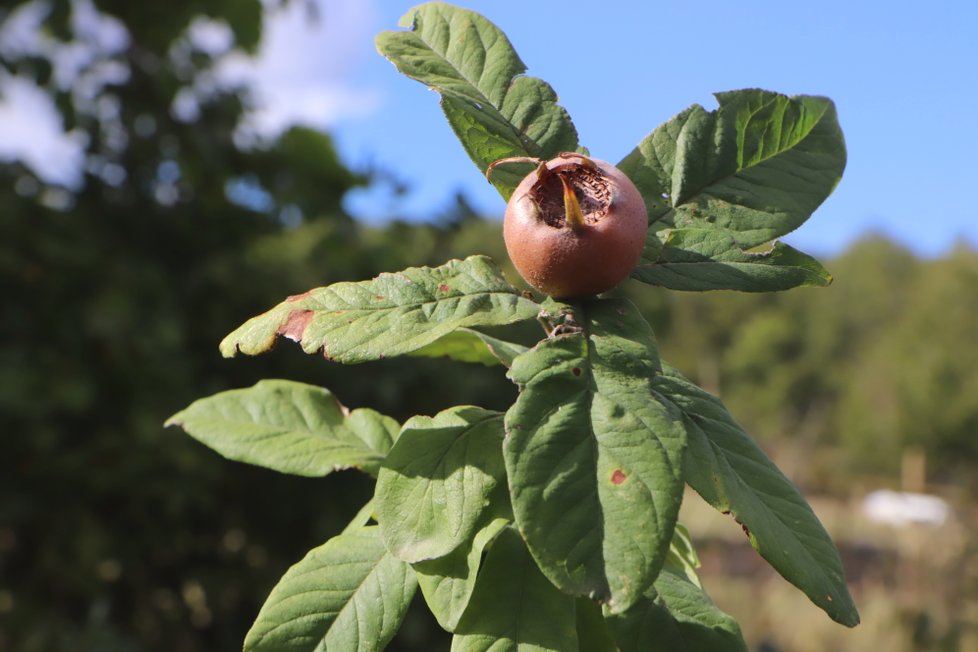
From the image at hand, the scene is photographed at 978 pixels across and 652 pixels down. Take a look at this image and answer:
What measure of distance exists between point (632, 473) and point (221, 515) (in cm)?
335

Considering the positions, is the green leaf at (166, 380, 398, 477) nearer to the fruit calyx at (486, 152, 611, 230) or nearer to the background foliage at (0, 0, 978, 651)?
the fruit calyx at (486, 152, 611, 230)

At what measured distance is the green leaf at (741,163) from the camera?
771 mm

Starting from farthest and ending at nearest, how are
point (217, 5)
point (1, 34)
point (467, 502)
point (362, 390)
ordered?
point (217, 5)
point (1, 34)
point (362, 390)
point (467, 502)

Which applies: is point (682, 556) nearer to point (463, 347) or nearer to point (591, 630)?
point (591, 630)

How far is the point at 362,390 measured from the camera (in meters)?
3.56

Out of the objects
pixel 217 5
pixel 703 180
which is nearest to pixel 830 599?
pixel 703 180

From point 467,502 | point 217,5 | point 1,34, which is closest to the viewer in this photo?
point 467,502

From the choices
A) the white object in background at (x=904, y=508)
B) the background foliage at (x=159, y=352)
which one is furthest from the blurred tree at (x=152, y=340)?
the white object in background at (x=904, y=508)

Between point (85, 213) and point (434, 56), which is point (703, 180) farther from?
point (85, 213)

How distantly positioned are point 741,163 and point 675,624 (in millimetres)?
422

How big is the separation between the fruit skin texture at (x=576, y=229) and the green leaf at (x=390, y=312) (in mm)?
38

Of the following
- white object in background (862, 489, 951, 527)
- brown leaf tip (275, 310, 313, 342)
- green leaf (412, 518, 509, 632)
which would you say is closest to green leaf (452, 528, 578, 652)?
green leaf (412, 518, 509, 632)

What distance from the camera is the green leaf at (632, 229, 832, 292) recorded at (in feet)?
2.33

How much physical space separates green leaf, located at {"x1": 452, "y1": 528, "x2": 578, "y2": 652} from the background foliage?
2.67 metres
